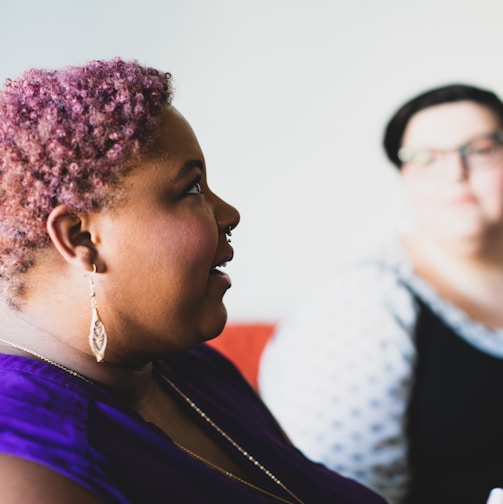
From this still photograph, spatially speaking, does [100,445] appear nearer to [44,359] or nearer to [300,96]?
[44,359]

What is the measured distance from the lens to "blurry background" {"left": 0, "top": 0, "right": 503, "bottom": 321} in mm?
1826

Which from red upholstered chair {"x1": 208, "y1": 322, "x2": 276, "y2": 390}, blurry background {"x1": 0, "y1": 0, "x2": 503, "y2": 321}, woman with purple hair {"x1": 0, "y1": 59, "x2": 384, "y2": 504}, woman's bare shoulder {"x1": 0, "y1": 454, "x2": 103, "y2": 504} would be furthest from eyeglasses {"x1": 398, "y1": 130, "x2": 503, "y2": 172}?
woman's bare shoulder {"x1": 0, "y1": 454, "x2": 103, "y2": 504}

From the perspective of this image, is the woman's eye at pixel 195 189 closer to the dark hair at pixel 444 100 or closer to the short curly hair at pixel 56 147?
the short curly hair at pixel 56 147

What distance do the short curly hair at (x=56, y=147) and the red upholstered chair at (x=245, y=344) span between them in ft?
3.59

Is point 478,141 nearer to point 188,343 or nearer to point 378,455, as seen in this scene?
point 378,455

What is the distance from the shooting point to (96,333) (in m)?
0.73

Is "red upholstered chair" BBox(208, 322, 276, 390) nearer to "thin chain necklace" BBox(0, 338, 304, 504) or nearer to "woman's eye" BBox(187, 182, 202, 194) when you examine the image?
"thin chain necklace" BBox(0, 338, 304, 504)

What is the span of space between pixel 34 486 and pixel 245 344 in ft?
4.11

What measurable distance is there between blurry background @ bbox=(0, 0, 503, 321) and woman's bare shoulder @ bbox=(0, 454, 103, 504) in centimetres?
131

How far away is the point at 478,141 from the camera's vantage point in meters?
1.56

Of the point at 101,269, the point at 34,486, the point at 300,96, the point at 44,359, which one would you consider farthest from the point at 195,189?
the point at 300,96

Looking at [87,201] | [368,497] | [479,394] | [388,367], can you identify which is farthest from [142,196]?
[479,394]

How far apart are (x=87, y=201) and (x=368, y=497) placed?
0.68 metres

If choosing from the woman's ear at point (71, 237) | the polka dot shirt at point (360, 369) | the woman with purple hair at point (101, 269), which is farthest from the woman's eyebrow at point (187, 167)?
the polka dot shirt at point (360, 369)
